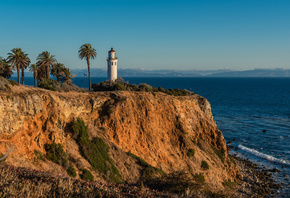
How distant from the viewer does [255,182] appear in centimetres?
4406

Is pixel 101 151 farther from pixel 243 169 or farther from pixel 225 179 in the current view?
pixel 243 169

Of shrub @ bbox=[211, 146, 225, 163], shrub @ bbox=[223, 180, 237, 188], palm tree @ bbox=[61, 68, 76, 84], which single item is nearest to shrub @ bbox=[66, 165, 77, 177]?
shrub @ bbox=[223, 180, 237, 188]

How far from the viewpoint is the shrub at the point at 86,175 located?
26.3 m

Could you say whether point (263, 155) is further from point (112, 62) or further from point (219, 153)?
point (112, 62)

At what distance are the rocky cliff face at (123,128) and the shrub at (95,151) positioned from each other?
663 mm

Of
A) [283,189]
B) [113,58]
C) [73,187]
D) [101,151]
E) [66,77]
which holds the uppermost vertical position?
[113,58]

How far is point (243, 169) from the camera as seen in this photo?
49281 mm

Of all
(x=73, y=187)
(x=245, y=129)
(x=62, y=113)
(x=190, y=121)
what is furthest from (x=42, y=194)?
(x=245, y=129)

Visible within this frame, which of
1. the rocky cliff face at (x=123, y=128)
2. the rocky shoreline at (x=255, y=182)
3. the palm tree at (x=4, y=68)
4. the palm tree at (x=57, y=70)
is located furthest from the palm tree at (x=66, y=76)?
the rocky shoreline at (x=255, y=182)

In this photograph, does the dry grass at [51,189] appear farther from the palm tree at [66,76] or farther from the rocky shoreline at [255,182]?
the palm tree at [66,76]

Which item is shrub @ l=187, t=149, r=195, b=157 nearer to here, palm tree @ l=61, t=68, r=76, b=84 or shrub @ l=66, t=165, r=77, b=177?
shrub @ l=66, t=165, r=77, b=177

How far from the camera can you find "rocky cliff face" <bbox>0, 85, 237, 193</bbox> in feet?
80.2

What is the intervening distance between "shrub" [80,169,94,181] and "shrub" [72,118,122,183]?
153cm

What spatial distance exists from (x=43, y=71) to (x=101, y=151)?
114 feet
